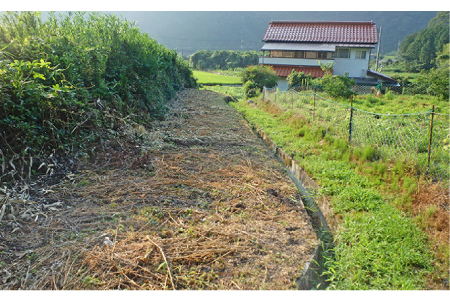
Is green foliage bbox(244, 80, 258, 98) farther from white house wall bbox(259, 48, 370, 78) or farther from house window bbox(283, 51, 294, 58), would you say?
house window bbox(283, 51, 294, 58)

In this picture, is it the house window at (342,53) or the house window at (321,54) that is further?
the house window at (342,53)

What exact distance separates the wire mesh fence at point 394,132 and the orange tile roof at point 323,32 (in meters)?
19.2

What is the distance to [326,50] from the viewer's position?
26.0 meters

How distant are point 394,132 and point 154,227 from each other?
17.1 ft

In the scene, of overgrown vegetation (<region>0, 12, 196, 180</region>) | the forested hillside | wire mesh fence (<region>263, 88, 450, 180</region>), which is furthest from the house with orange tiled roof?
the forested hillside

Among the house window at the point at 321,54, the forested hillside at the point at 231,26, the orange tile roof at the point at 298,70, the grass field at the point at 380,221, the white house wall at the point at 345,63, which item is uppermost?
the forested hillside at the point at 231,26

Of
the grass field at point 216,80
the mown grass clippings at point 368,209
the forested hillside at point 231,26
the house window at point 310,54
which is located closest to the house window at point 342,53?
the house window at point 310,54

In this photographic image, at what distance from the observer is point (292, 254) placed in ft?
9.56

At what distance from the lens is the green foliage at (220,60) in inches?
2046

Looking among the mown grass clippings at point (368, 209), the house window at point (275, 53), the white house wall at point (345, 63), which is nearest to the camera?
the mown grass clippings at point (368, 209)

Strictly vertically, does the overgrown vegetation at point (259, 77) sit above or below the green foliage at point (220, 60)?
below

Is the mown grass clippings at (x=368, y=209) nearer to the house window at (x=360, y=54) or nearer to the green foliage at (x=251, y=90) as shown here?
the green foliage at (x=251, y=90)

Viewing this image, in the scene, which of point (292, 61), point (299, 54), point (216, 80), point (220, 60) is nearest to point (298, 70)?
point (292, 61)

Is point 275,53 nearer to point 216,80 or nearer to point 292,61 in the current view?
point 292,61
